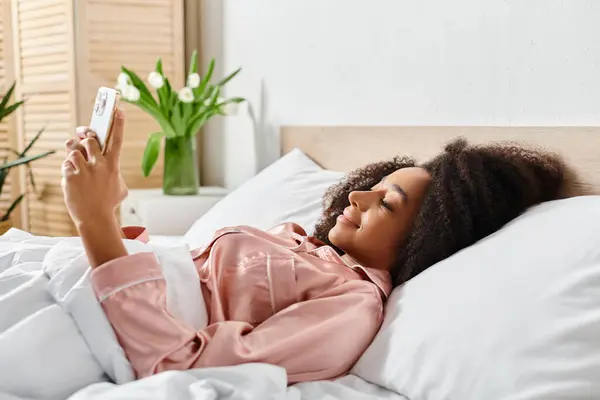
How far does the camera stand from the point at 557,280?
1.05 meters

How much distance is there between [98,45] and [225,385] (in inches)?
94.4

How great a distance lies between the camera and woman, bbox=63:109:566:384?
1095 mm

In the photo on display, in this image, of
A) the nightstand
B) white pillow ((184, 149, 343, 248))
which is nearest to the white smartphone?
white pillow ((184, 149, 343, 248))

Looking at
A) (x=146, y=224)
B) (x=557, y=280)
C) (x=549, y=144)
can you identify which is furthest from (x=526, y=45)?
(x=146, y=224)

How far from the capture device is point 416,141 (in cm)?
182

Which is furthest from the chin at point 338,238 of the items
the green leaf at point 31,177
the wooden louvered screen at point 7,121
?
the wooden louvered screen at point 7,121

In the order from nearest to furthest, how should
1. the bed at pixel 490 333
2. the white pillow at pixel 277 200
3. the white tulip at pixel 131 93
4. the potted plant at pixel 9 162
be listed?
the bed at pixel 490 333 → the white pillow at pixel 277 200 → the white tulip at pixel 131 93 → the potted plant at pixel 9 162

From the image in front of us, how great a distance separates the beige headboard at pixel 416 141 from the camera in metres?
1.37

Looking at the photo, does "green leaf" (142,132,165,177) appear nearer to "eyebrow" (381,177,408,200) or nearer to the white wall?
the white wall

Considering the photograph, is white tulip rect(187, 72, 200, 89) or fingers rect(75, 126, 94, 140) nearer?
fingers rect(75, 126, 94, 140)

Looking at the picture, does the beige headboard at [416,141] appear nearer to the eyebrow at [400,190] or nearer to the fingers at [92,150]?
the eyebrow at [400,190]

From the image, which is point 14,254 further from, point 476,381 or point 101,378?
point 476,381

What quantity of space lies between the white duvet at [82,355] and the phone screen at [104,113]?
0.64 ft

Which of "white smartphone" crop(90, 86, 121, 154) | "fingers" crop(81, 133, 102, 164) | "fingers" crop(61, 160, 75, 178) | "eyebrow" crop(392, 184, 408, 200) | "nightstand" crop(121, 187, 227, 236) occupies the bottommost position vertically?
"nightstand" crop(121, 187, 227, 236)
